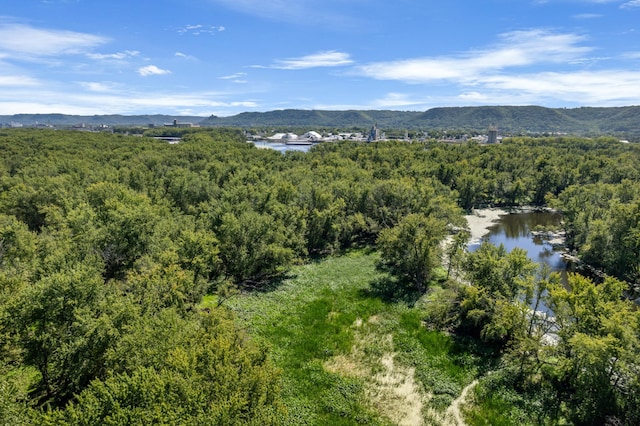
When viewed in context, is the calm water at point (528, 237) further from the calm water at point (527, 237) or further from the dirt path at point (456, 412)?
the dirt path at point (456, 412)

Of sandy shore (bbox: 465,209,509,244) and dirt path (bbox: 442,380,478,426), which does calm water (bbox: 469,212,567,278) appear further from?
dirt path (bbox: 442,380,478,426)

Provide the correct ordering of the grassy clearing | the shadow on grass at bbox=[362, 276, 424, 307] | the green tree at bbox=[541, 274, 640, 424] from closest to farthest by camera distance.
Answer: the green tree at bbox=[541, 274, 640, 424], the grassy clearing, the shadow on grass at bbox=[362, 276, 424, 307]

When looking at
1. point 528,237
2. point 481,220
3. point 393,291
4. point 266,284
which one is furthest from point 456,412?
point 481,220

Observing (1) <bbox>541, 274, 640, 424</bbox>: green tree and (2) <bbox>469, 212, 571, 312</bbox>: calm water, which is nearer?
(1) <bbox>541, 274, 640, 424</bbox>: green tree

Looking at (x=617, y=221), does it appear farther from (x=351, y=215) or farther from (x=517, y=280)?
(x=351, y=215)

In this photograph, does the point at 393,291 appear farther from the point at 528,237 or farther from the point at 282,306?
the point at 528,237

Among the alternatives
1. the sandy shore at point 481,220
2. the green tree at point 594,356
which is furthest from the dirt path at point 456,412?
the sandy shore at point 481,220

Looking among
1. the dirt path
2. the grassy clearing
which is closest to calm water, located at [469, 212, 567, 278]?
the grassy clearing
